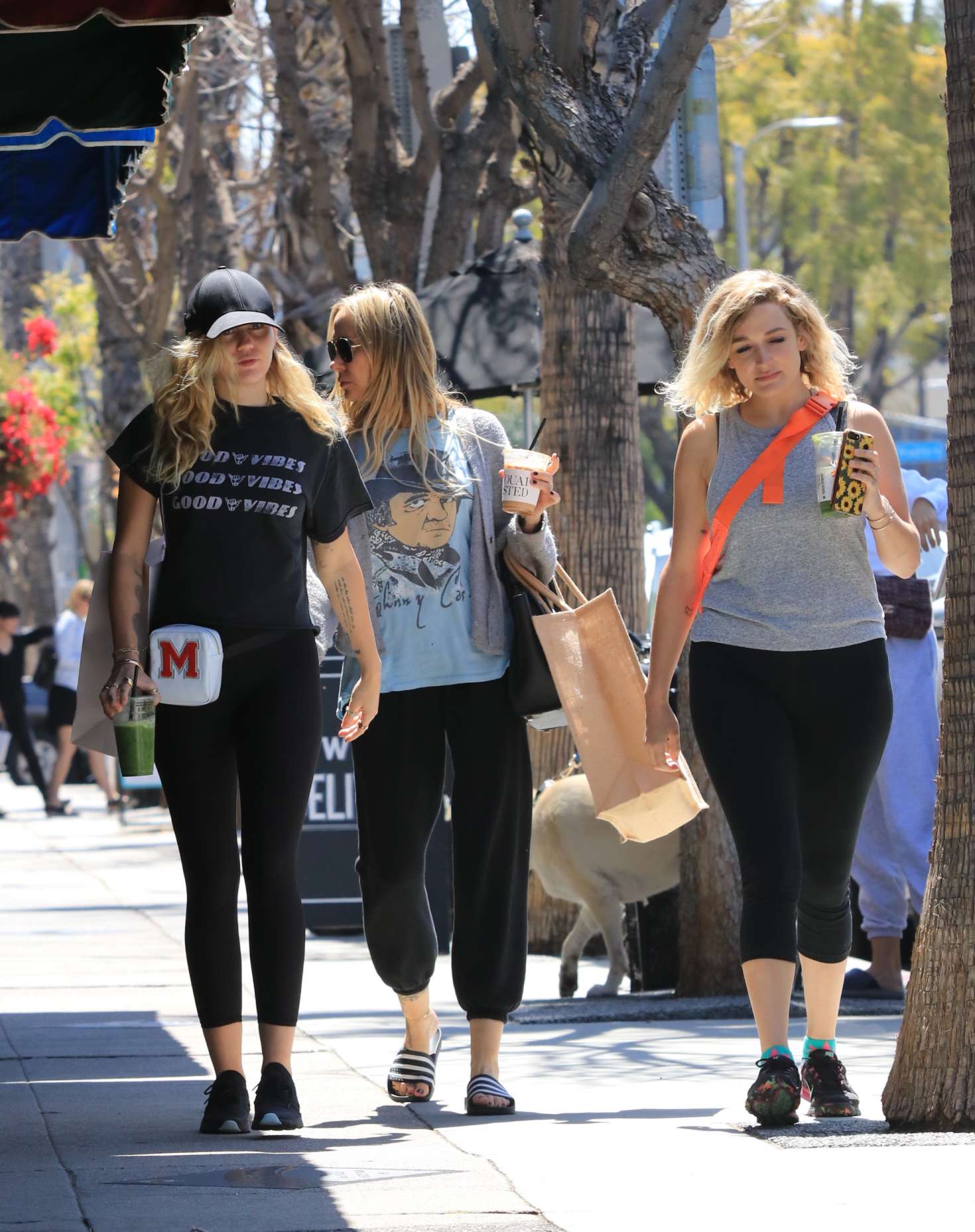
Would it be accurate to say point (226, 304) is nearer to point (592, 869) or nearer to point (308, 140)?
point (592, 869)

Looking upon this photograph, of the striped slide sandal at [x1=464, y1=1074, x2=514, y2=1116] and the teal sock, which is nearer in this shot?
the teal sock

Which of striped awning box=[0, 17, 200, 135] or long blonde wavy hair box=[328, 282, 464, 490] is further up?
striped awning box=[0, 17, 200, 135]

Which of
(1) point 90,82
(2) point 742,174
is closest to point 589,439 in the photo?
(1) point 90,82

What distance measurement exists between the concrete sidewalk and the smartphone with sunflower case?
1.34m

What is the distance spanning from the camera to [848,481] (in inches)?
182

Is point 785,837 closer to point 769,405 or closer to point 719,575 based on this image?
point 719,575

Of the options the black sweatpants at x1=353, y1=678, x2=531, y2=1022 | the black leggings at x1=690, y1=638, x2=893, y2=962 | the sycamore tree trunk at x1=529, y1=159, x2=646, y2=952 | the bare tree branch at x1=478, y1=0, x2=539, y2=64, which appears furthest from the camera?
the sycamore tree trunk at x1=529, y1=159, x2=646, y2=952

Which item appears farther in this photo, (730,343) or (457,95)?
(457,95)

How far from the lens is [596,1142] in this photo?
4691 millimetres

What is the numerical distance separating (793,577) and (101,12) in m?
1.98

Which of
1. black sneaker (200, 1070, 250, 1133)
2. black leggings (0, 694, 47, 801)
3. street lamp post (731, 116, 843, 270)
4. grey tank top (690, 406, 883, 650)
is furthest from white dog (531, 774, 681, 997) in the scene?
street lamp post (731, 116, 843, 270)

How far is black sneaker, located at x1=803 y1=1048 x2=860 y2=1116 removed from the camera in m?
4.87

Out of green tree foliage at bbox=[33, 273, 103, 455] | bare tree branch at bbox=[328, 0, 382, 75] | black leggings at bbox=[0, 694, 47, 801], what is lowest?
black leggings at bbox=[0, 694, 47, 801]

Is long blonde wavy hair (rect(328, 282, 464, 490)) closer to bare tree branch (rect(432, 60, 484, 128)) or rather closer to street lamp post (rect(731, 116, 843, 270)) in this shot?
bare tree branch (rect(432, 60, 484, 128))
